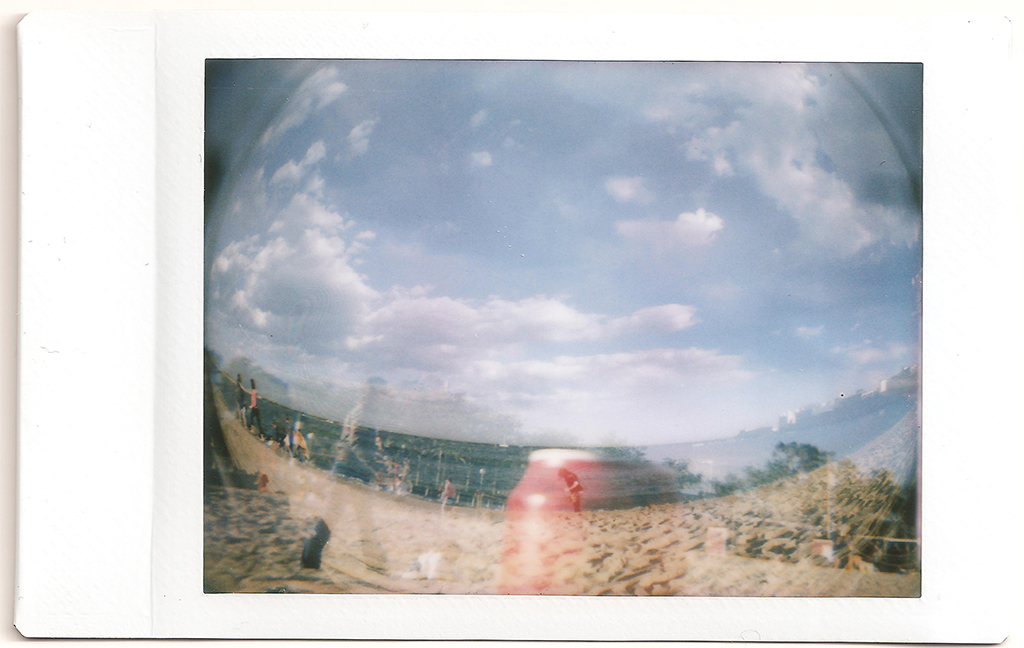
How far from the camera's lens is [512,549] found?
1026 millimetres

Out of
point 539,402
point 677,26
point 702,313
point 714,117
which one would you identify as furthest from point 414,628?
point 677,26

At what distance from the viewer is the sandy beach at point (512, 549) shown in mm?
1023

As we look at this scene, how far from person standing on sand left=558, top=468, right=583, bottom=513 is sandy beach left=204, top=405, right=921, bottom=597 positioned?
18 mm

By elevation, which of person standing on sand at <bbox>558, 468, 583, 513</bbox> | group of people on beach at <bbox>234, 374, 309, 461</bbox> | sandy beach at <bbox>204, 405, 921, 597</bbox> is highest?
group of people on beach at <bbox>234, 374, 309, 461</bbox>

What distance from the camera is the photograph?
102 centimetres

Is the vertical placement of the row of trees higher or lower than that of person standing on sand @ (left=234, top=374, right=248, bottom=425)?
lower

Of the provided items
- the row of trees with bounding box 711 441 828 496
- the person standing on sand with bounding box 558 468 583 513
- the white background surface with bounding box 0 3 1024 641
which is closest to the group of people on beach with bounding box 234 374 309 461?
the white background surface with bounding box 0 3 1024 641

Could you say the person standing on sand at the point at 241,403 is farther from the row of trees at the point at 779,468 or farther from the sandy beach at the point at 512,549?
the row of trees at the point at 779,468

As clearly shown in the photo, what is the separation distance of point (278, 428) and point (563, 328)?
502 millimetres

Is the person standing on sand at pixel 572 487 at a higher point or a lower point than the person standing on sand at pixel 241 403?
lower

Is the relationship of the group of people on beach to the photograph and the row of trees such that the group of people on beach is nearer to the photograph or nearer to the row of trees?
the photograph

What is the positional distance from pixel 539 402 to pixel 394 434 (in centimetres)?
25
